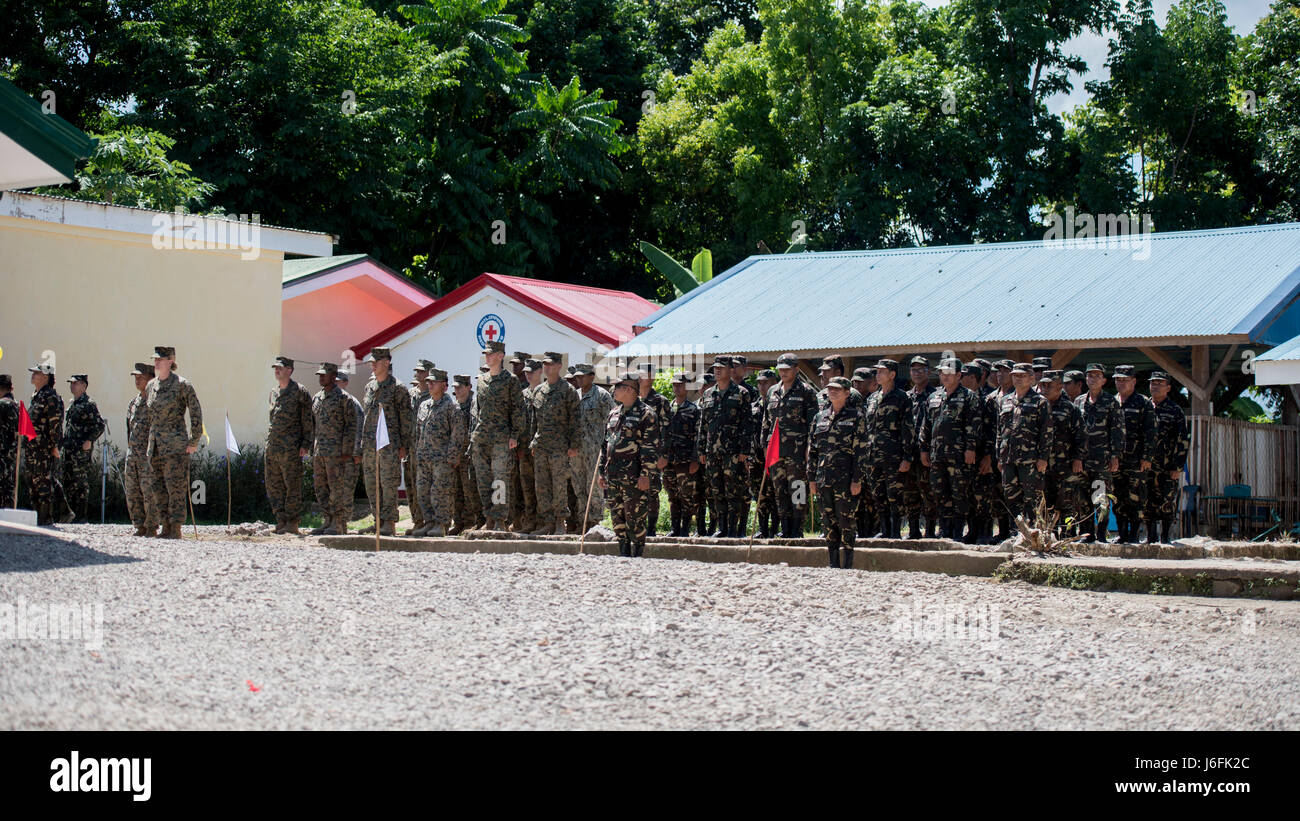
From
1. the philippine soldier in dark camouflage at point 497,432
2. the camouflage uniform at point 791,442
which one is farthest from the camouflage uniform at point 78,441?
the camouflage uniform at point 791,442

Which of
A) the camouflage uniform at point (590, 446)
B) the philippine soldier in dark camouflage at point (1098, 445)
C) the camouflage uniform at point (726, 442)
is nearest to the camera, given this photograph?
the philippine soldier in dark camouflage at point (1098, 445)

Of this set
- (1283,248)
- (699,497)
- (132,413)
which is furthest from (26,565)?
(1283,248)

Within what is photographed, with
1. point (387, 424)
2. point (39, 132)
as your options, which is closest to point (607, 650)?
point (39, 132)

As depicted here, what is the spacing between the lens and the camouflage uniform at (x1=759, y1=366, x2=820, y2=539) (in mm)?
13227

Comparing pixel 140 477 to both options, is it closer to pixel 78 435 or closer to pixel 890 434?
pixel 78 435

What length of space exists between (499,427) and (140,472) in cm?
384

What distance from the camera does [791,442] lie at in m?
13.2

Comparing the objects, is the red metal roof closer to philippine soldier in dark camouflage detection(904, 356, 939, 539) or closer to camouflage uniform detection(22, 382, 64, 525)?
camouflage uniform detection(22, 382, 64, 525)

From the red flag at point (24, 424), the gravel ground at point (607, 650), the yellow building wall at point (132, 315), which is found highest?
the yellow building wall at point (132, 315)

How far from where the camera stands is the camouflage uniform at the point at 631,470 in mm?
12680

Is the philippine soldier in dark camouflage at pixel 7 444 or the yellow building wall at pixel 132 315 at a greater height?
the yellow building wall at pixel 132 315

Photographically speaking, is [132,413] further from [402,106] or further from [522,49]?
[522,49]

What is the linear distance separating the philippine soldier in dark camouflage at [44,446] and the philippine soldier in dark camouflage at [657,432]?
23.2 ft

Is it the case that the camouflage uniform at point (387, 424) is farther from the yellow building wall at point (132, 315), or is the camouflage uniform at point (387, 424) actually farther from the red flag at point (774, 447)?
the yellow building wall at point (132, 315)
